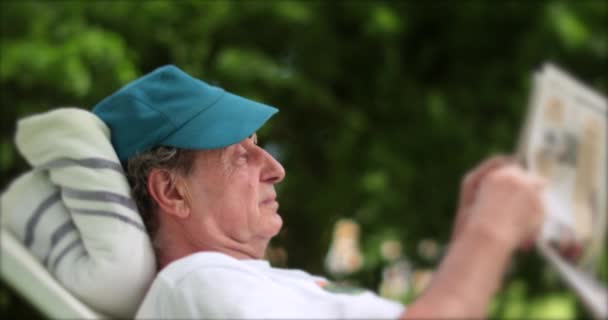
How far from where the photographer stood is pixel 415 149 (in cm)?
→ 243

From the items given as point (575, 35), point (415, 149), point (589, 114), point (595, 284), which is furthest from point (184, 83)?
point (415, 149)

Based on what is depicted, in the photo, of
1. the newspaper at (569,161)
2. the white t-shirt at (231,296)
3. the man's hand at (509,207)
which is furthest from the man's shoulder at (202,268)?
the newspaper at (569,161)

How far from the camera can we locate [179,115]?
0.47 metres

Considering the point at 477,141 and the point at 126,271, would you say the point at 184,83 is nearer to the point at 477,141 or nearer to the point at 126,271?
the point at 126,271

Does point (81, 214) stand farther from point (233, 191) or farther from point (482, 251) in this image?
point (482, 251)

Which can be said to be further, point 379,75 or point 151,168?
point 379,75

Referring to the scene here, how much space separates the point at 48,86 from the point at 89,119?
A: 0.87 m

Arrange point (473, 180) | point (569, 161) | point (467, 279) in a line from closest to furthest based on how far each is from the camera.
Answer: point (467, 279), point (473, 180), point (569, 161)

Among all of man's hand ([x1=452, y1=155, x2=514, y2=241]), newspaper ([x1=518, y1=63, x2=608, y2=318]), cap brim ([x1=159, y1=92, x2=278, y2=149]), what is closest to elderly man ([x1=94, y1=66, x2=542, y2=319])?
cap brim ([x1=159, y1=92, x2=278, y2=149])

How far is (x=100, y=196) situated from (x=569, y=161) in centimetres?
88

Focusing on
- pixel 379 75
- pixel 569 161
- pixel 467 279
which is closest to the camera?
pixel 467 279

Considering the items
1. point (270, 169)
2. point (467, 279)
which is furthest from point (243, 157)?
point (467, 279)

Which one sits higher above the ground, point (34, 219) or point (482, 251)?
point (482, 251)

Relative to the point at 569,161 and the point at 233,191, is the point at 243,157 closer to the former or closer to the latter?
the point at 233,191
